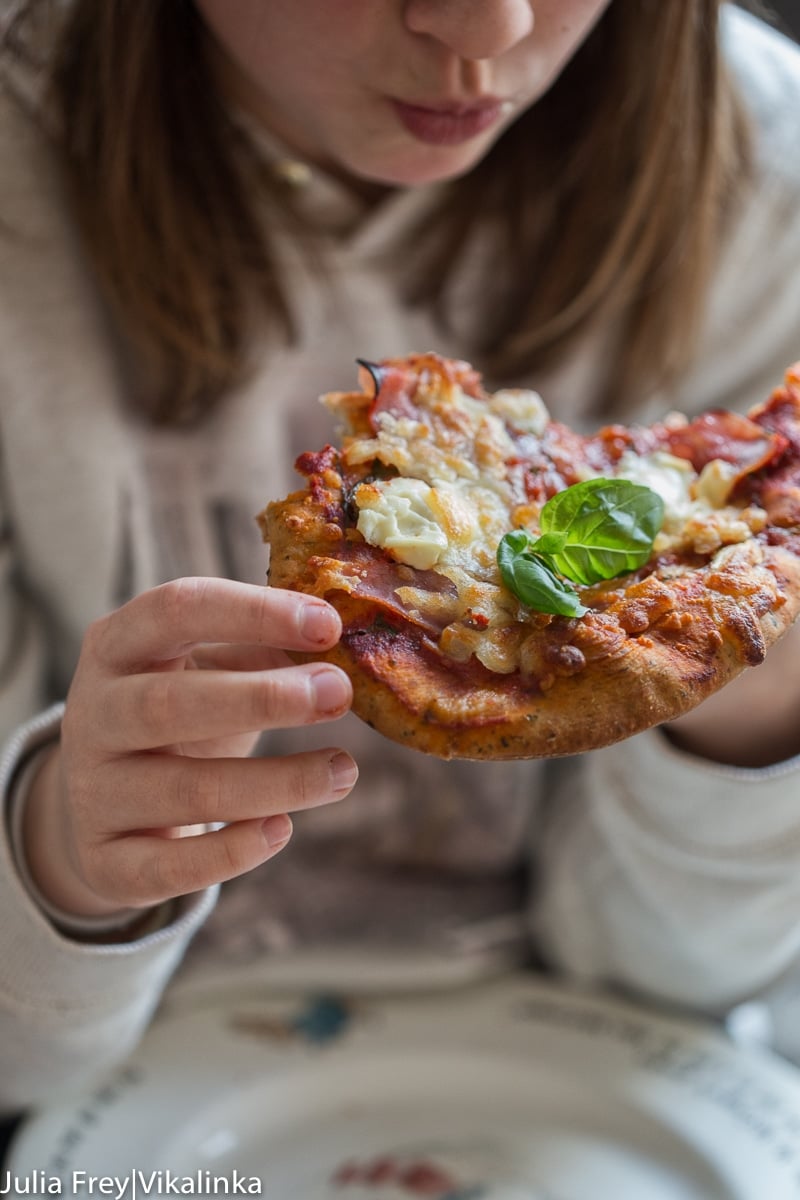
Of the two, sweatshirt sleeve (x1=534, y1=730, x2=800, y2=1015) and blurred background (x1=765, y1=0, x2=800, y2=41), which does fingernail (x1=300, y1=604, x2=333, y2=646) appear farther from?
blurred background (x1=765, y1=0, x2=800, y2=41)

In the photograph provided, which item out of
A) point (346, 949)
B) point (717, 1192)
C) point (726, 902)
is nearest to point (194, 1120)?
point (346, 949)

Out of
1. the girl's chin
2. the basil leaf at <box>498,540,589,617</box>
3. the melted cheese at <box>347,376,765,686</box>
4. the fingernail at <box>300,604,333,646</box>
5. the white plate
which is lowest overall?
the white plate

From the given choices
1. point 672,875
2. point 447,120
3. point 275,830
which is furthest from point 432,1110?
point 447,120

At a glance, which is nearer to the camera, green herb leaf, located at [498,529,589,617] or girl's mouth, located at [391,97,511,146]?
green herb leaf, located at [498,529,589,617]

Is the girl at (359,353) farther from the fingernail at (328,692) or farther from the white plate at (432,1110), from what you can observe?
the fingernail at (328,692)

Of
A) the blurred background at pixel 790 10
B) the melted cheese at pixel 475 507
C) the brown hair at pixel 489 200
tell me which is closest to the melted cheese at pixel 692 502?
the melted cheese at pixel 475 507

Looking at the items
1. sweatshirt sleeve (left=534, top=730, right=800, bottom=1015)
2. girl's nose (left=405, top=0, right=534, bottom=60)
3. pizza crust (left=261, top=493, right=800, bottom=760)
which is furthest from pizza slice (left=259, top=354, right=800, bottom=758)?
sweatshirt sleeve (left=534, top=730, right=800, bottom=1015)
